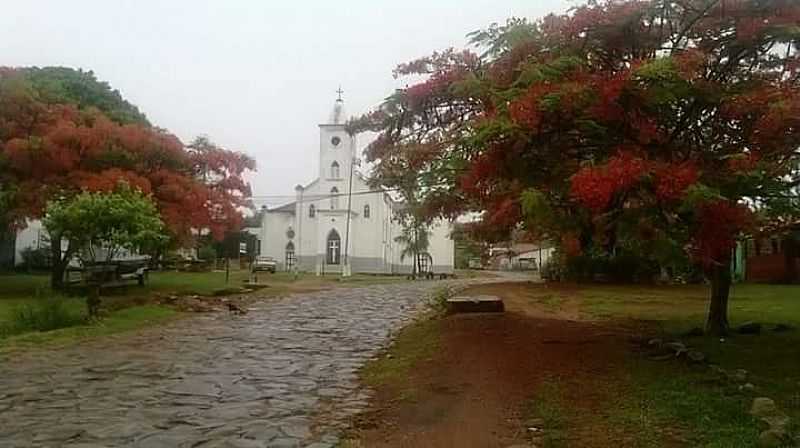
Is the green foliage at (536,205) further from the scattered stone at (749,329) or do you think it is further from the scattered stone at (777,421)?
the scattered stone at (749,329)

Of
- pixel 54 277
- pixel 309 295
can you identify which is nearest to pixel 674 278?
pixel 309 295

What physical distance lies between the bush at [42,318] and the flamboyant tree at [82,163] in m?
5.18

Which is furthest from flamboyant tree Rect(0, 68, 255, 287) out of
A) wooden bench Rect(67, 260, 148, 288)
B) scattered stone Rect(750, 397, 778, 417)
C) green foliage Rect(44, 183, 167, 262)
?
scattered stone Rect(750, 397, 778, 417)

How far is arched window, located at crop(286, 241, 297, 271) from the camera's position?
54406mm

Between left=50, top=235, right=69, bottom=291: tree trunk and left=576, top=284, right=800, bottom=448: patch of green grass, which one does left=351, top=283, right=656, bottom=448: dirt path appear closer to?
left=576, top=284, right=800, bottom=448: patch of green grass

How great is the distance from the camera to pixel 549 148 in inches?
402

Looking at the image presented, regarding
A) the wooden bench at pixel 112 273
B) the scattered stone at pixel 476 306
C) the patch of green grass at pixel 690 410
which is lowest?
the patch of green grass at pixel 690 410

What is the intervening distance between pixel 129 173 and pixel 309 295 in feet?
23.1

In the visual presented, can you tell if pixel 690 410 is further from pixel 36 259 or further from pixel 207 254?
pixel 207 254

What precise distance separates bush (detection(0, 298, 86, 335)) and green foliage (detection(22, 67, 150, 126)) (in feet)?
39.4

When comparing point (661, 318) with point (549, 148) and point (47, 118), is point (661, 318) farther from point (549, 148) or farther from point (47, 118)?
point (47, 118)

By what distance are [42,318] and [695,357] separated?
1144 cm

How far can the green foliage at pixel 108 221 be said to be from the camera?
17109 mm

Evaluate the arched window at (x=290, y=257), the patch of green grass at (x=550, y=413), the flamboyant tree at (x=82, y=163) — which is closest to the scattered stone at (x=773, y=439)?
the patch of green grass at (x=550, y=413)
